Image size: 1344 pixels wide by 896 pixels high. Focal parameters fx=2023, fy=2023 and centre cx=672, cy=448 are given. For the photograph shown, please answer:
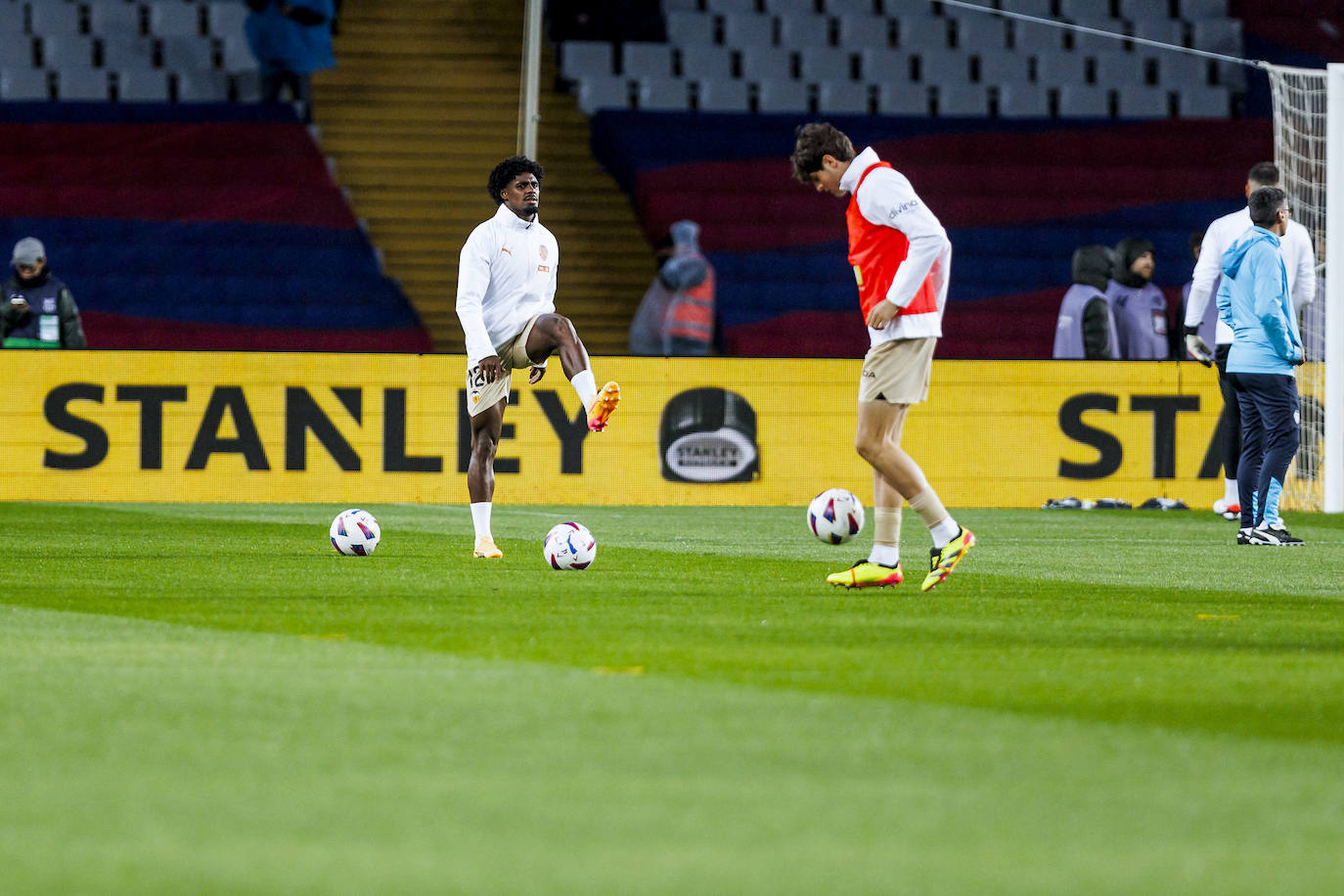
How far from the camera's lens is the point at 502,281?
9.71 m

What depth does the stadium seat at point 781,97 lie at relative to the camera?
77.6ft

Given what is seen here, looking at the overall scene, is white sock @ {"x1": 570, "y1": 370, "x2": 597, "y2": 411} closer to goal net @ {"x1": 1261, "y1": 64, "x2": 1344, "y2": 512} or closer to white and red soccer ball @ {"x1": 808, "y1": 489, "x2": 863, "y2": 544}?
white and red soccer ball @ {"x1": 808, "y1": 489, "x2": 863, "y2": 544}

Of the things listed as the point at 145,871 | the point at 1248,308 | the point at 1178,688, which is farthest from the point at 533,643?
the point at 1248,308

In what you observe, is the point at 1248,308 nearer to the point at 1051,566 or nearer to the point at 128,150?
the point at 1051,566

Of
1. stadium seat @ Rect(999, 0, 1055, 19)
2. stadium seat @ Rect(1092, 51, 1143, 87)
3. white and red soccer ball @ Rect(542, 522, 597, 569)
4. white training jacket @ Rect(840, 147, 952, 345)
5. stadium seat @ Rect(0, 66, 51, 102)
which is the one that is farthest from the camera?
stadium seat @ Rect(999, 0, 1055, 19)

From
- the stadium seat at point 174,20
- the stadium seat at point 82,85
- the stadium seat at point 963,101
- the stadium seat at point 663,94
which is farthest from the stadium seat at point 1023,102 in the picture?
the stadium seat at point 82,85

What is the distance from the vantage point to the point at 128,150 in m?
22.3

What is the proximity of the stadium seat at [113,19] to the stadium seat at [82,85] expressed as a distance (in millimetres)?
693

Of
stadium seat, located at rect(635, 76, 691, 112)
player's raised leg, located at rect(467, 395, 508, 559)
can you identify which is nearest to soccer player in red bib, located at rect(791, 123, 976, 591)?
player's raised leg, located at rect(467, 395, 508, 559)

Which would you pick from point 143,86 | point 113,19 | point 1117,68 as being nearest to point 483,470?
point 143,86

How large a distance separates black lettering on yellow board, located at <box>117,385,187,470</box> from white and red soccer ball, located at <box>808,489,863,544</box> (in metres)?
7.61

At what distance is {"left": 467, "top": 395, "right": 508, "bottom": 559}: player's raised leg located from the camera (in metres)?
9.77

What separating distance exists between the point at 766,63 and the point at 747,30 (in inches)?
24.4

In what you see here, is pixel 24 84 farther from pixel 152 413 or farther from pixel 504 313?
pixel 504 313
